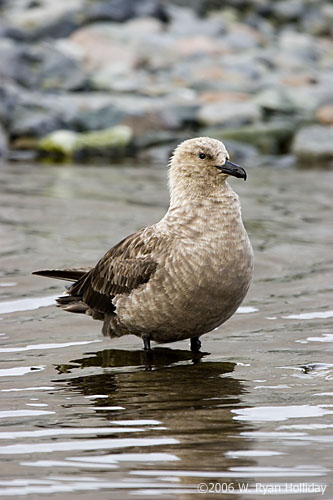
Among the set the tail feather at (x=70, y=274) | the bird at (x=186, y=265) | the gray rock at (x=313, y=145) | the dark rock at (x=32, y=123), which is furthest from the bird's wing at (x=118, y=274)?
the dark rock at (x=32, y=123)

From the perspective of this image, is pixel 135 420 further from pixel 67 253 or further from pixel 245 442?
pixel 67 253

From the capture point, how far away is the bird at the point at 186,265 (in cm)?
607

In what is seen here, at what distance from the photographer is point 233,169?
636 centimetres

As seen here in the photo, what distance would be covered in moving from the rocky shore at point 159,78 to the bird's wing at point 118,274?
9.90 metres

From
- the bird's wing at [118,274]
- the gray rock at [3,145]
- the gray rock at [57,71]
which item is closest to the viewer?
the bird's wing at [118,274]

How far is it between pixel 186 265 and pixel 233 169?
70cm

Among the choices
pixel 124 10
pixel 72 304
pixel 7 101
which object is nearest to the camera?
pixel 72 304

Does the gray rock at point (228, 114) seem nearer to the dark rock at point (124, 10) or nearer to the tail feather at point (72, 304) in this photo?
the dark rock at point (124, 10)

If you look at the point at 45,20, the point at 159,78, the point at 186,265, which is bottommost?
the point at 159,78

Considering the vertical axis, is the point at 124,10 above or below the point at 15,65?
above

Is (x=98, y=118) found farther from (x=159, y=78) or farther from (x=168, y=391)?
(x=168, y=391)

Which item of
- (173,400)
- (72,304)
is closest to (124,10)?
(72,304)

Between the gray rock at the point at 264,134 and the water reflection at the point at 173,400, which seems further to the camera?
the gray rock at the point at 264,134

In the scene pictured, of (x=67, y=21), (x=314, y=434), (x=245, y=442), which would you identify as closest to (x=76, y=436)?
(x=245, y=442)
